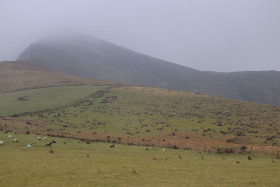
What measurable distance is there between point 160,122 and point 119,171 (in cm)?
3255

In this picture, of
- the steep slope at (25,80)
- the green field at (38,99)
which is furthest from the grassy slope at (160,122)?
the steep slope at (25,80)

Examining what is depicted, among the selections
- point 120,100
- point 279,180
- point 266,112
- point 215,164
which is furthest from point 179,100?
point 279,180

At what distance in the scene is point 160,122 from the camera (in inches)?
1914

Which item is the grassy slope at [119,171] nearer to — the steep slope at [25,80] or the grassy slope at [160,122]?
the grassy slope at [160,122]

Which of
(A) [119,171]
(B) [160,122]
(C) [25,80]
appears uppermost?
(C) [25,80]

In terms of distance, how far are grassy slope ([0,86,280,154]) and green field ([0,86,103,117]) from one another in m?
4.94

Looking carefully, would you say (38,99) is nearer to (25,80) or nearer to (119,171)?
(25,80)

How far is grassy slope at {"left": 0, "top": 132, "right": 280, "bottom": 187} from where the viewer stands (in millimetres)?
14070

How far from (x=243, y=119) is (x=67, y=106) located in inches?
1658

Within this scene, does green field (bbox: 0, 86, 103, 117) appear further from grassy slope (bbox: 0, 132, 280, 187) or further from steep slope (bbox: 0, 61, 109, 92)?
grassy slope (bbox: 0, 132, 280, 187)

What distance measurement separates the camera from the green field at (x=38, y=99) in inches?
2359

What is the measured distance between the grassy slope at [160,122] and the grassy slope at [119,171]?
30.6 feet

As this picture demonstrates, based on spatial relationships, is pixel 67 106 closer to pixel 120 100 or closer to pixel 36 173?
pixel 120 100

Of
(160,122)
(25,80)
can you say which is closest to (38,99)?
(160,122)
